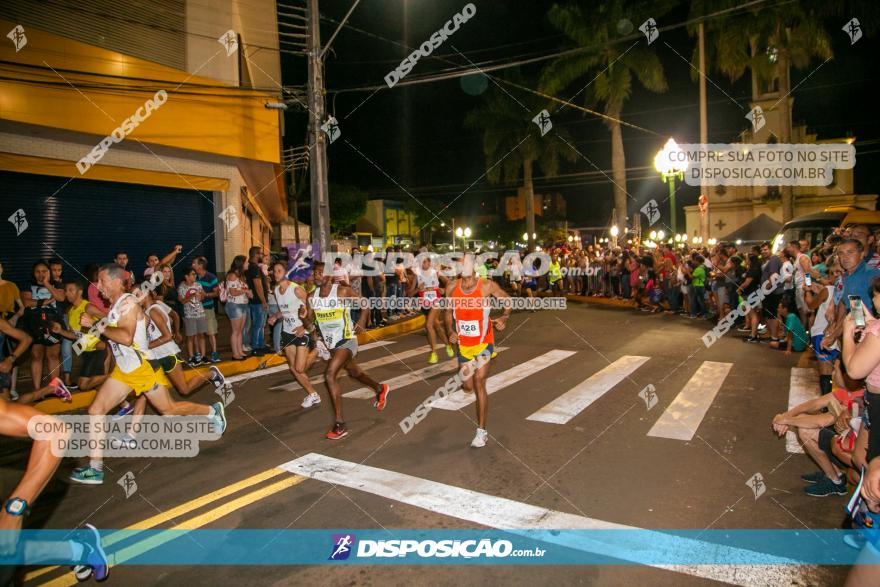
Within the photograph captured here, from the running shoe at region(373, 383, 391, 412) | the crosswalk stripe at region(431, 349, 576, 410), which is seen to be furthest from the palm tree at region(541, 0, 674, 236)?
the running shoe at region(373, 383, 391, 412)

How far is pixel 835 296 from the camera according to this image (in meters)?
6.37

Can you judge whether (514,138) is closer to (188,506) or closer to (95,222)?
(95,222)

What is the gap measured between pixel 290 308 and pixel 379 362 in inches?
133

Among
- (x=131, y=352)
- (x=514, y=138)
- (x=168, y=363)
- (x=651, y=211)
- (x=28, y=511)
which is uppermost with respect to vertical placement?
(x=514, y=138)

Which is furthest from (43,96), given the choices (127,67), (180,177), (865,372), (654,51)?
(654,51)

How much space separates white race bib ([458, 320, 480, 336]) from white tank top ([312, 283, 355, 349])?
5.03 ft

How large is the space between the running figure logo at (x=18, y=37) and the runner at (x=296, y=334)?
9348 millimetres

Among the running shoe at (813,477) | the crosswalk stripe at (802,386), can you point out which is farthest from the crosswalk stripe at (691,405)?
the running shoe at (813,477)

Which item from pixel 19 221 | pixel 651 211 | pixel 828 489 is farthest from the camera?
pixel 651 211

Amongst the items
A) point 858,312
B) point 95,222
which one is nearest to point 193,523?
point 858,312

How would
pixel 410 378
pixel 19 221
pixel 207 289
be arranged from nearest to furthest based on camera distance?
pixel 410 378 < pixel 207 289 < pixel 19 221

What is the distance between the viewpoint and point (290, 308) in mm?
7703

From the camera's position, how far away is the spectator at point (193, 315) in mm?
9883

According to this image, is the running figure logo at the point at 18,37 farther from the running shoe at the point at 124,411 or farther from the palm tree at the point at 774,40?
the palm tree at the point at 774,40
